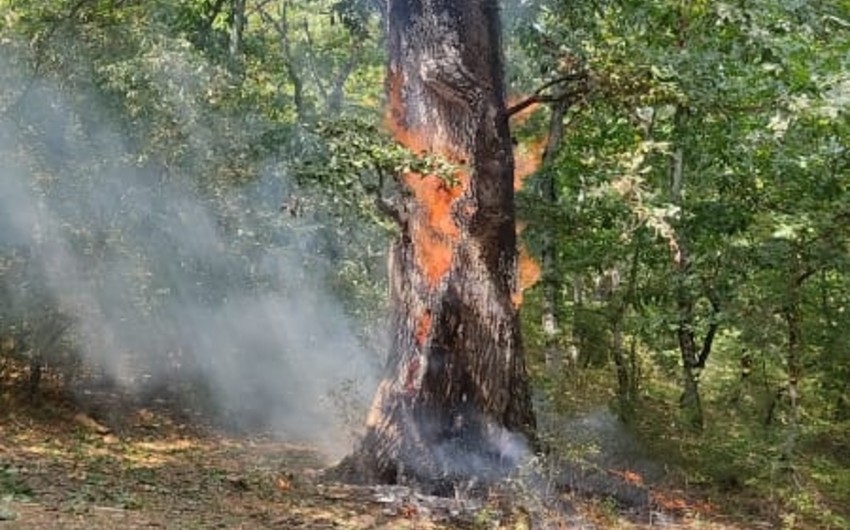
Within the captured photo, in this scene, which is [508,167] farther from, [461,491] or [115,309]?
[115,309]

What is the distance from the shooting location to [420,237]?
657cm

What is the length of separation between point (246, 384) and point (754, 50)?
716 centimetres

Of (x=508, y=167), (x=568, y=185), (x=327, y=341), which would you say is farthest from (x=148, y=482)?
(x=568, y=185)

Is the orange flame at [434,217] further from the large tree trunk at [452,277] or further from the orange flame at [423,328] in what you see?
the orange flame at [423,328]

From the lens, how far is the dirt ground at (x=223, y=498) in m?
5.03

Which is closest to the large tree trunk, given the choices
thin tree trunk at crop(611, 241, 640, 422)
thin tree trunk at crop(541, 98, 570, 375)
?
thin tree trunk at crop(611, 241, 640, 422)

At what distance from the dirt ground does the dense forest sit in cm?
9

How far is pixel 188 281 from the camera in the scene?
9.73m

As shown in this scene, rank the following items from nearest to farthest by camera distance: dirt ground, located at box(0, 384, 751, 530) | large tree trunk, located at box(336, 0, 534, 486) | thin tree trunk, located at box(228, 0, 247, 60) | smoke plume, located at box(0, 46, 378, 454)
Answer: dirt ground, located at box(0, 384, 751, 530)
large tree trunk, located at box(336, 0, 534, 486)
smoke plume, located at box(0, 46, 378, 454)
thin tree trunk, located at box(228, 0, 247, 60)

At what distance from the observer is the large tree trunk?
648 centimetres

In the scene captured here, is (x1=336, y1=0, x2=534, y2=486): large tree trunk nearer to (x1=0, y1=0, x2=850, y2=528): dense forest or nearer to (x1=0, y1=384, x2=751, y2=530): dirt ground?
(x1=0, y1=0, x2=850, y2=528): dense forest

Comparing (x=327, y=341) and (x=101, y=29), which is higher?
(x=101, y=29)

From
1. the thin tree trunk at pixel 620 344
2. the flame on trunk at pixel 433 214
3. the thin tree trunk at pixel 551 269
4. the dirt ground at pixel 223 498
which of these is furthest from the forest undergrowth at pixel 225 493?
the thin tree trunk at pixel 551 269

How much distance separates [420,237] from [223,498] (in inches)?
88.1
